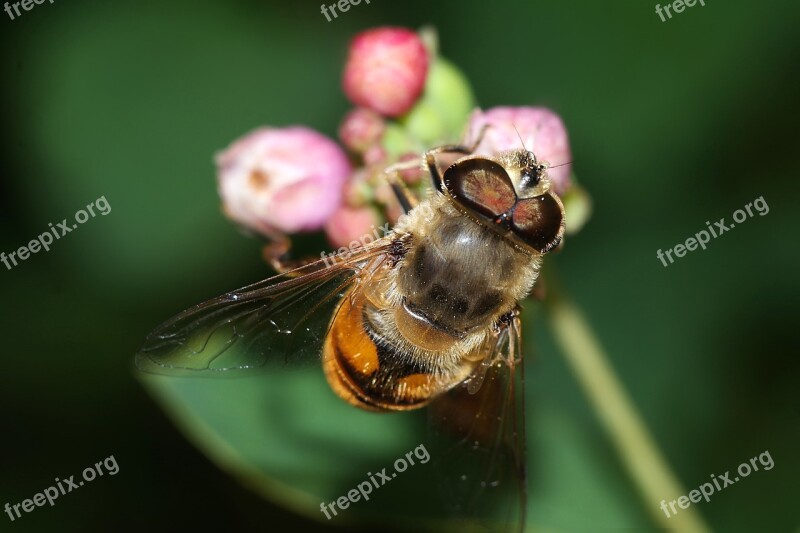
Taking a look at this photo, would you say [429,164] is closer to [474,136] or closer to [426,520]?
[474,136]

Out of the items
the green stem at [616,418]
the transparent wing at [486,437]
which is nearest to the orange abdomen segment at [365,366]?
the transparent wing at [486,437]

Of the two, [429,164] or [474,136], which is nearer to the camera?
[429,164]

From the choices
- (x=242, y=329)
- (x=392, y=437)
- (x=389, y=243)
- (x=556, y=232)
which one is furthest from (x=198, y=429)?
(x=556, y=232)

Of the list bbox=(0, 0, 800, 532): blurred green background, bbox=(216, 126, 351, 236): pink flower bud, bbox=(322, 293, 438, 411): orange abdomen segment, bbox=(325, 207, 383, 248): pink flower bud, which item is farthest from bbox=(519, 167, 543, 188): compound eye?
bbox=(0, 0, 800, 532): blurred green background

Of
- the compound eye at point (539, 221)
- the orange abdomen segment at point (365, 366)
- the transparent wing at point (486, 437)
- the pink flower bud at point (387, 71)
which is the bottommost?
the transparent wing at point (486, 437)

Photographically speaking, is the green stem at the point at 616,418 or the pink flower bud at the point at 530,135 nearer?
the pink flower bud at the point at 530,135

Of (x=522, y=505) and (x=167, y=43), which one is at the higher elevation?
(x=167, y=43)


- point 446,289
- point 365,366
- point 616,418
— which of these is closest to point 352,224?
point 365,366

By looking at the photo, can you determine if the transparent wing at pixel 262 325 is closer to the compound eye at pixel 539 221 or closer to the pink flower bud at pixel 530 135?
the compound eye at pixel 539 221
